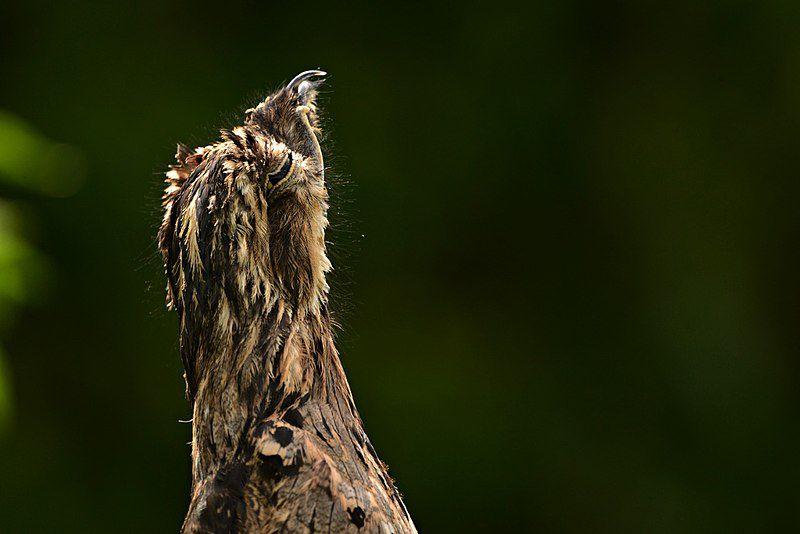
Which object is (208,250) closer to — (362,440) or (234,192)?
(234,192)

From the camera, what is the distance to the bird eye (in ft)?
8.33

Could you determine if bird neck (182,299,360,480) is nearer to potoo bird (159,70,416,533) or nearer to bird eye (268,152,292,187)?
potoo bird (159,70,416,533)

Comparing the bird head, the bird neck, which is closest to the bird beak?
the bird head

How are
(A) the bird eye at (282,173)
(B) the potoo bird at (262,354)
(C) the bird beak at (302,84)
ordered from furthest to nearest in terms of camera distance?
(C) the bird beak at (302,84), (A) the bird eye at (282,173), (B) the potoo bird at (262,354)

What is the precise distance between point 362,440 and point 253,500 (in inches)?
11.4

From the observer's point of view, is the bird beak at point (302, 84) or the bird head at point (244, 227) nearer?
the bird head at point (244, 227)

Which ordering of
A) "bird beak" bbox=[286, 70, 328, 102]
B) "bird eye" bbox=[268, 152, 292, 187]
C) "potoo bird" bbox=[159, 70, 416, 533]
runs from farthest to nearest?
"bird beak" bbox=[286, 70, 328, 102] → "bird eye" bbox=[268, 152, 292, 187] → "potoo bird" bbox=[159, 70, 416, 533]

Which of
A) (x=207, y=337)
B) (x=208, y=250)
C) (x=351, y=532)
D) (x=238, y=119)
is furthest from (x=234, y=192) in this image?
(x=351, y=532)

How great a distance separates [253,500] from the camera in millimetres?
2393

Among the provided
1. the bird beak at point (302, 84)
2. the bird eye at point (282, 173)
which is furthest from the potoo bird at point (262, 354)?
the bird beak at point (302, 84)

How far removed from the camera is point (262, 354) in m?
2.49

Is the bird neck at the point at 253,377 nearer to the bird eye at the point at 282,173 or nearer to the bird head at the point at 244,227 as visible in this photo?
the bird head at the point at 244,227

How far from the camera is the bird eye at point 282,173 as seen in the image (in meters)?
2.54

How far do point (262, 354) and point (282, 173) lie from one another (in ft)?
1.35
